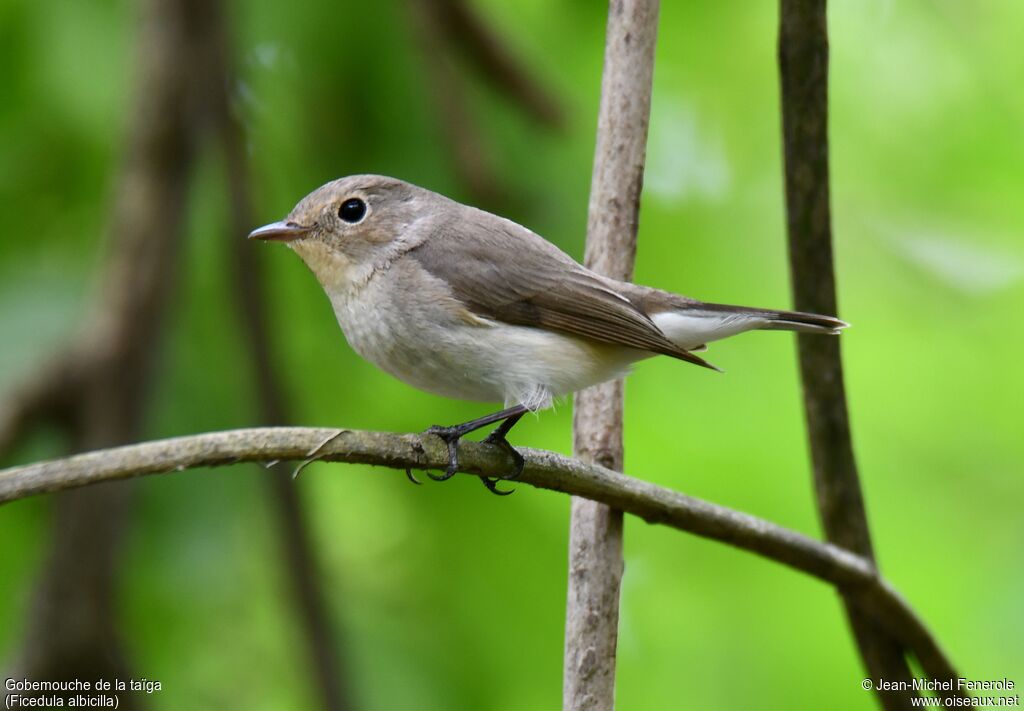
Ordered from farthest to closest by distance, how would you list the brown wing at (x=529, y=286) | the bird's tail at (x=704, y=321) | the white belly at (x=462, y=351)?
the bird's tail at (x=704, y=321)
the brown wing at (x=529, y=286)
the white belly at (x=462, y=351)

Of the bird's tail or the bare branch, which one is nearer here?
the bird's tail

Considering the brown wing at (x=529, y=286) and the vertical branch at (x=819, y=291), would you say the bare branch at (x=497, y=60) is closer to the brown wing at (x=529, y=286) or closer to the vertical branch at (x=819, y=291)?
the brown wing at (x=529, y=286)

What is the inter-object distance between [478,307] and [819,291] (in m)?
A: 0.94

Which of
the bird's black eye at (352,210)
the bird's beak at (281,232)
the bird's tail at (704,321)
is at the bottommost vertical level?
the bird's tail at (704,321)

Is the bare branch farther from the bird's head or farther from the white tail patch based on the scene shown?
the white tail patch

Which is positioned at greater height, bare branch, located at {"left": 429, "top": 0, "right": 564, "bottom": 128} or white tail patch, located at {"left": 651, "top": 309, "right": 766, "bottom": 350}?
bare branch, located at {"left": 429, "top": 0, "right": 564, "bottom": 128}

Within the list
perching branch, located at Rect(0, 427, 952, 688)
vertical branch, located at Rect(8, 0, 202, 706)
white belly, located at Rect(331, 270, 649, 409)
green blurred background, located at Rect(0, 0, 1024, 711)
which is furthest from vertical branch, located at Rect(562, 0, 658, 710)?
vertical branch, located at Rect(8, 0, 202, 706)

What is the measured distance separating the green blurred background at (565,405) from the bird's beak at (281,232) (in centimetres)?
42

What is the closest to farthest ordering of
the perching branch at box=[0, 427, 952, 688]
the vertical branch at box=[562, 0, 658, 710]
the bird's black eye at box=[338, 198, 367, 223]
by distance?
the perching branch at box=[0, 427, 952, 688] < the vertical branch at box=[562, 0, 658, 710] < the bird's black eye at box=[338, 198, 367, 223]

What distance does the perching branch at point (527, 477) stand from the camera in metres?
1.78

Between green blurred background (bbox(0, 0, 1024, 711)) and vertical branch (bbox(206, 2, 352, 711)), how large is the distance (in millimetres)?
121

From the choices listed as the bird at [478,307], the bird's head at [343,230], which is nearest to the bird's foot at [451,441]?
the bird at [478,307]

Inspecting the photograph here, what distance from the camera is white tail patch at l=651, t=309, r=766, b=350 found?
11.2 feet

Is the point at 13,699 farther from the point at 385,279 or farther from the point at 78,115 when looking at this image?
the point at 78,115
